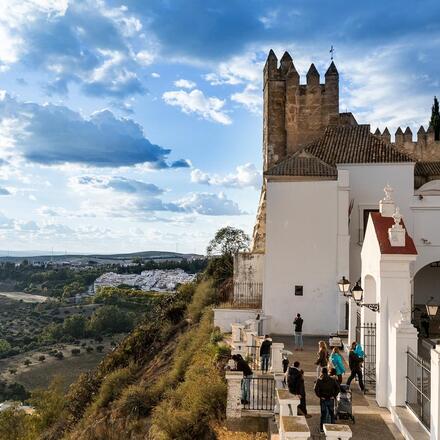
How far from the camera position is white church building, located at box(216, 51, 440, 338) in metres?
18.7

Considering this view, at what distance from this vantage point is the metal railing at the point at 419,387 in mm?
7867

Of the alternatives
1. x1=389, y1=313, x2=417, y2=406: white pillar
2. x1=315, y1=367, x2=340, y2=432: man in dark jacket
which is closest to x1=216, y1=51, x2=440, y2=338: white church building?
x1=389, y1=313, x2=417, y2=406: white pillar

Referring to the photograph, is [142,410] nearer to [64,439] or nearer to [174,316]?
[64,439]

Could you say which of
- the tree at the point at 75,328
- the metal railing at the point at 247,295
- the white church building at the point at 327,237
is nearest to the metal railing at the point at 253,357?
the white church building at the point at 327,237

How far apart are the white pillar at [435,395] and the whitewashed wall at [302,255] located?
11505mm

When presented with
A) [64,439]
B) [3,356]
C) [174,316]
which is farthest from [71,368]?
[64,439]

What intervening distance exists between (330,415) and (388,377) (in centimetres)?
176

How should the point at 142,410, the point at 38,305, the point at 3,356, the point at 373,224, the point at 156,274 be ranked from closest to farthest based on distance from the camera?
the point at 373,224
the point at 142,410
the point at 3,356
the point at 38,305
the point at 156,274

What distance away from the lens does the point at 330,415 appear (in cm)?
823

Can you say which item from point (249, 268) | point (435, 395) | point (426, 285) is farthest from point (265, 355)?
point (426, 285)

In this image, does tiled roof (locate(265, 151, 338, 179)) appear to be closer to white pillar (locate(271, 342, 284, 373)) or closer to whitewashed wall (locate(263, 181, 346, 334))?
whitewashed wall (locate(263, 181, 346, 334))

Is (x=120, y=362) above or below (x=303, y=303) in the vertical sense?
below

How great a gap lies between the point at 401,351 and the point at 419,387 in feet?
2.15

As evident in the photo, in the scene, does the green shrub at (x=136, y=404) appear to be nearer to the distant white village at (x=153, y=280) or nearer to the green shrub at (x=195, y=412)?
the green shrub at (x=195, y=412)
